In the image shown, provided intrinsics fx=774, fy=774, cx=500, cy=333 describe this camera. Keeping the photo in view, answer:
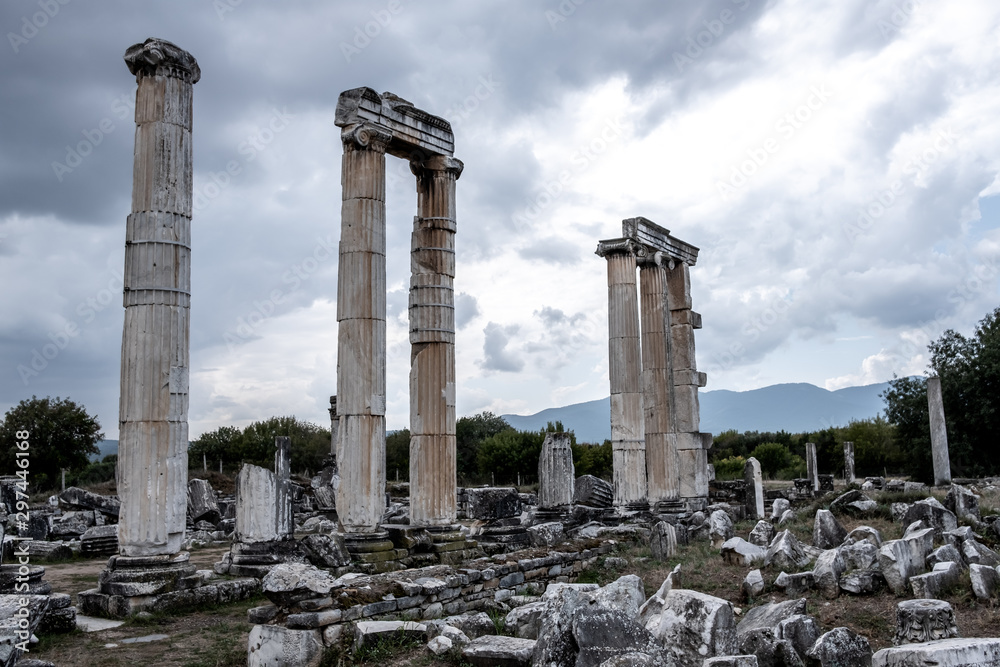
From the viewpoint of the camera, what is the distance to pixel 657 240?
21.2 meters

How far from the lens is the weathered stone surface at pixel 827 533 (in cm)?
1317

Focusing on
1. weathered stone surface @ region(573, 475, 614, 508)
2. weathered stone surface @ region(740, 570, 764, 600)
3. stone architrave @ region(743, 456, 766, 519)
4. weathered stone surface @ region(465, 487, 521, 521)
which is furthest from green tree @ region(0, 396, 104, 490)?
weathered stone surface @ region(740, 570, 764, 600)

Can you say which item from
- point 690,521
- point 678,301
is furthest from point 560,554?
point 678,301

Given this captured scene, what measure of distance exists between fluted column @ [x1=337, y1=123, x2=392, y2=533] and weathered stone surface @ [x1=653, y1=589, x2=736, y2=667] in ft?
23.7

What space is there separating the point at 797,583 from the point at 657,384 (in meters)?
11.4

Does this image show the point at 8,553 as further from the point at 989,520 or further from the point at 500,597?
the point at 989,520

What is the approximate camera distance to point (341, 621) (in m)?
7.44

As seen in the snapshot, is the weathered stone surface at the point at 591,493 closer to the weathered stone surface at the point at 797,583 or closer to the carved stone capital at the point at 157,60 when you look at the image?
the weathered stone surface at the point at 797,583

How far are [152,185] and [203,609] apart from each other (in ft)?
19.8

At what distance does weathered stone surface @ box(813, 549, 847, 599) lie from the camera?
930cm

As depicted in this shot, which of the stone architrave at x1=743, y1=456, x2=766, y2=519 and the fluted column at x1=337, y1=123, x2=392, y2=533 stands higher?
the fluted column at x1=337, y1=123, x2=392, y2=533

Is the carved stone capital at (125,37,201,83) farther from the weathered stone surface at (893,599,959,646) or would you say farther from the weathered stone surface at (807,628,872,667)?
the weathered stone surface at (893,599,959,646)

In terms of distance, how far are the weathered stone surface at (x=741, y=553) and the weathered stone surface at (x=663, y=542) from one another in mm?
1395

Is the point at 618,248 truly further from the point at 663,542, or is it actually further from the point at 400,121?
the point at 663,542
